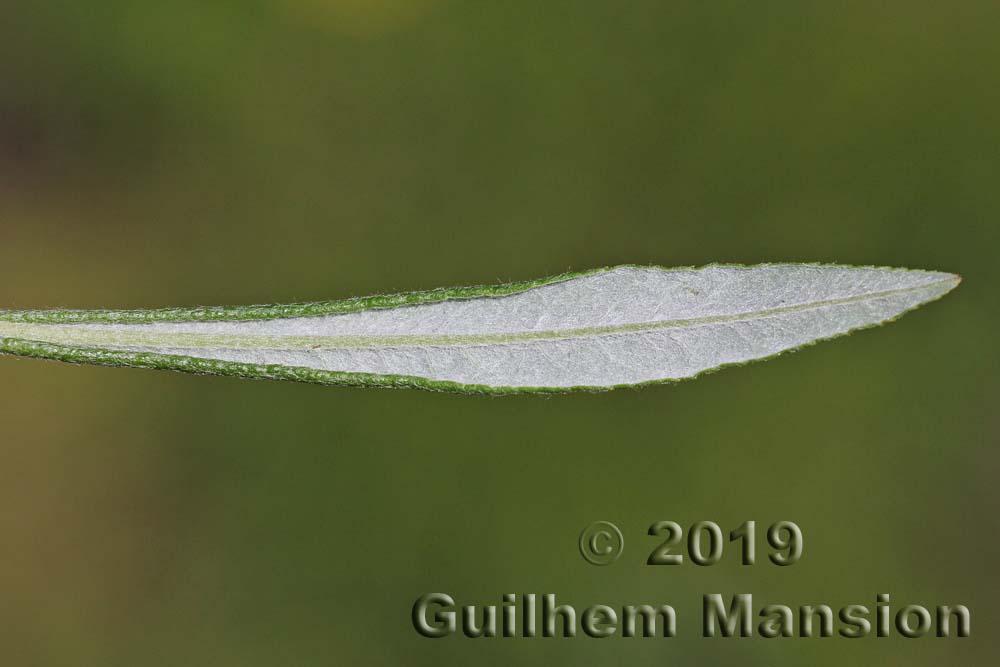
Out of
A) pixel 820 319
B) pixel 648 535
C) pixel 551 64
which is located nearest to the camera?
pixel 820 319

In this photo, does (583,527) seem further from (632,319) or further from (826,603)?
(632,319)

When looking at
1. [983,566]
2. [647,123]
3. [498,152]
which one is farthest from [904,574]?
[498,152]

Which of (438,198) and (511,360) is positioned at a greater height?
(438,198)

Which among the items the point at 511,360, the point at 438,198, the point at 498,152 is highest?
the point at 498,152

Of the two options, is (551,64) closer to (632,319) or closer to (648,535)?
(648,535)

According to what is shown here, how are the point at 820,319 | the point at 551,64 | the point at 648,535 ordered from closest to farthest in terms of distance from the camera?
the point at 820,319 → the point at 648,535 → the point at 551,64

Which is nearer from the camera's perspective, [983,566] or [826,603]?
[826,603]

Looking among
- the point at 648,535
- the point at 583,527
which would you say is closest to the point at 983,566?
the point at 648,535
